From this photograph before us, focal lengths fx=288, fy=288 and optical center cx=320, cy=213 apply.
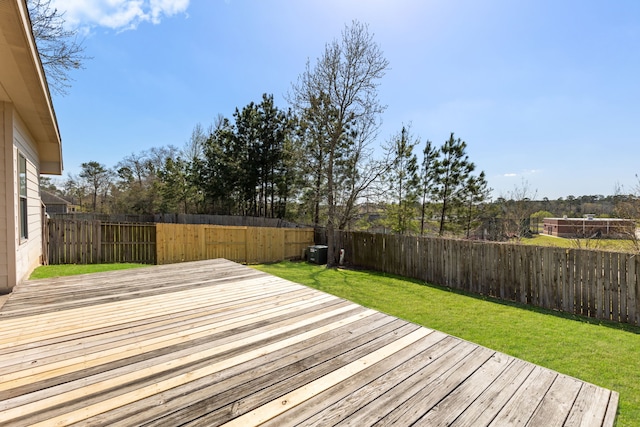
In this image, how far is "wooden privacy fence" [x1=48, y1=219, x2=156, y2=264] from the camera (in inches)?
316

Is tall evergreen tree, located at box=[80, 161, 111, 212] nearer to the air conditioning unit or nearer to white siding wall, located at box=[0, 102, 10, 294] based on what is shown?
the air conditioning unit

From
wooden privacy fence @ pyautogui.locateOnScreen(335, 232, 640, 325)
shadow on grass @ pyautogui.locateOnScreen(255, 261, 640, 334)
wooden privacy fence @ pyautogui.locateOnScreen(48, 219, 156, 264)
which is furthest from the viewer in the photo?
wooden privacy fence @ pyautogui.locateOnScreen(48, 219, 156, 264)

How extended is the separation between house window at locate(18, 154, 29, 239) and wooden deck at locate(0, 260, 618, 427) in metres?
2.61

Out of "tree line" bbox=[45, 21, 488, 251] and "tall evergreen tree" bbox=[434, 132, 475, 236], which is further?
"tall evergreen tree" bbox=[434, 132, 475, 236]

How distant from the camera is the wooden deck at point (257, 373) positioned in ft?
A: 5.07

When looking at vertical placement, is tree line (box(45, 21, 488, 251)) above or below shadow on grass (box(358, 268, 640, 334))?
above

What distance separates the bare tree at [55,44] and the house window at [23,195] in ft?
11.9

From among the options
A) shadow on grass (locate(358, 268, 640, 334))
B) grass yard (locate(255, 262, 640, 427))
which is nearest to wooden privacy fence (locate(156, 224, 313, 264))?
grass yard (locate(255, 262, 640, 427))

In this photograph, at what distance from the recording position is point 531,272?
6.19 metres

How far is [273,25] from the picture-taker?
8.60 metres

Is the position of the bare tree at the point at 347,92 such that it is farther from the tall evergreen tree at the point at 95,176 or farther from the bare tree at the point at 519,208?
the tall evergreen tree at the point at 95,176

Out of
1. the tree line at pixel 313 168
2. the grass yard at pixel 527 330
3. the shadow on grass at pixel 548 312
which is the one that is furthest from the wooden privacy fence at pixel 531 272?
the tree line at pixel 313 168

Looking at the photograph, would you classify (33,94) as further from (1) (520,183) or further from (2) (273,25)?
(1) (520,183)

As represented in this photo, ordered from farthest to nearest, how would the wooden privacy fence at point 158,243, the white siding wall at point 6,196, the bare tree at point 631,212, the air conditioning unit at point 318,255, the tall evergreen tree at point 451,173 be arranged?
the tall evergreen tree at point 451,173
the air conditioning unit at point 318,255
the wooden privacy fence at point 158,243
the bare tree at point 631,212
the white siding wall at point 6,196
